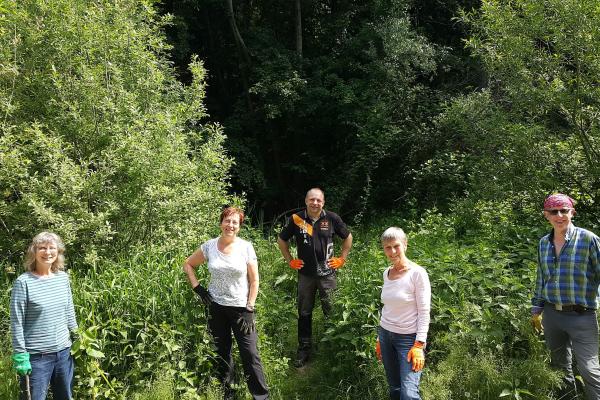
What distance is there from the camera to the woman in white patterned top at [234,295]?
383 cm

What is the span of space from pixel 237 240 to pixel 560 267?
242 cm

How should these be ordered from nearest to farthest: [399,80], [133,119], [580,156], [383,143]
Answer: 1. [133,119]
2. [580,156]
3. [383,143]
4. [399,80]

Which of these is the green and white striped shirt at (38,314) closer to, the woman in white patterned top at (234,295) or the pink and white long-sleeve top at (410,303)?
the woman in white patterned top at (234,295)

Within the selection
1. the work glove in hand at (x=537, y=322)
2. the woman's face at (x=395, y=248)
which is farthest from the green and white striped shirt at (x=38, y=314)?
the work glove in hand at (x=537, y=322)

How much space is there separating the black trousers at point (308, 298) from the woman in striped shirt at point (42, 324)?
2067 millimetres

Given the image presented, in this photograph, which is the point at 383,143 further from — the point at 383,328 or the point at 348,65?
the point at 383,328

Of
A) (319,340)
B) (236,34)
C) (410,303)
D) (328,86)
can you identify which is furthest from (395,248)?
(236,34)

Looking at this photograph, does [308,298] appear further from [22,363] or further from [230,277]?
[22,363]

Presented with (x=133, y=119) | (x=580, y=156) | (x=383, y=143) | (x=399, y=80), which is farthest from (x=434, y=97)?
(x=133, y=119)

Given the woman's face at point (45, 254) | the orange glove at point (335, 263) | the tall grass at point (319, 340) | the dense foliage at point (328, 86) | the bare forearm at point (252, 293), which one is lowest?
the tall grass at point (319, 340)

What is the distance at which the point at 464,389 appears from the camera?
372 centimetres

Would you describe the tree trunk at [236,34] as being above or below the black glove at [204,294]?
above

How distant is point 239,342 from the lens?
12.7 ft

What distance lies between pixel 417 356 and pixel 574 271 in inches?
51.8
